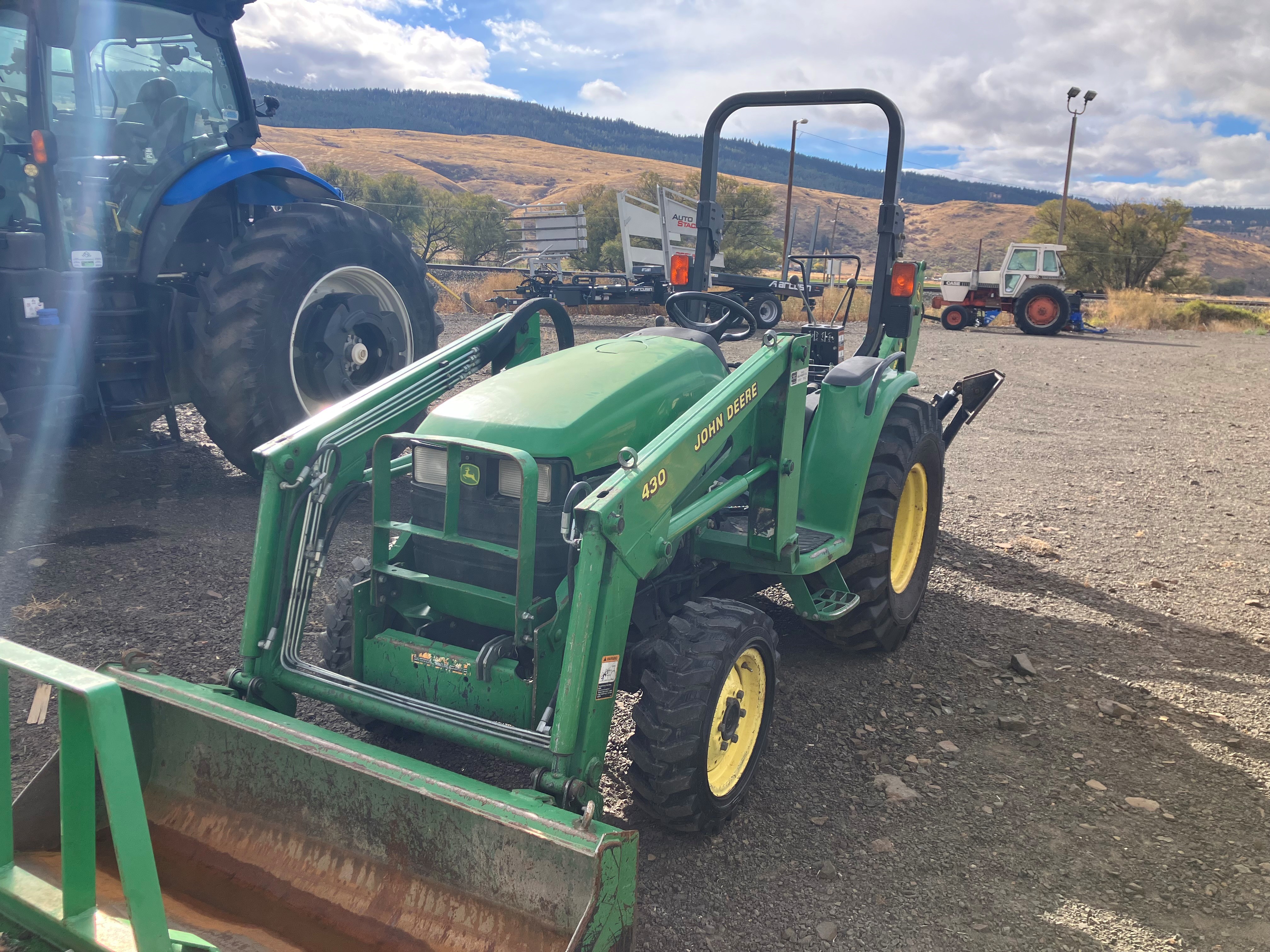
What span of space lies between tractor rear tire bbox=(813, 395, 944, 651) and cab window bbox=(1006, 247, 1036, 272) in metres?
18.3

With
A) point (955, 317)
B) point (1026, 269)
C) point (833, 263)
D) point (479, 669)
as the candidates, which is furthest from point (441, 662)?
point (1026, 269)

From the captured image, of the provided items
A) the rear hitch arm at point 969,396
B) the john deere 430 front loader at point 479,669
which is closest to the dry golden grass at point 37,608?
the john deere 430 front loader at point 479,669

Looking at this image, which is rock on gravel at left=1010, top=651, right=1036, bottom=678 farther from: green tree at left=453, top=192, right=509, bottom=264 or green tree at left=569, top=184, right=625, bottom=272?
green tree at left=453, top=192, right=509, bottom=264

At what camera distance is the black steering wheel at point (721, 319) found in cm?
353

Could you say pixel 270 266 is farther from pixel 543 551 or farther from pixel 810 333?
pixel 543 551

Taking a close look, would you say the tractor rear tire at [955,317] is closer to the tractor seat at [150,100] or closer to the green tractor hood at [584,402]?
the tractor seat at [150,100]

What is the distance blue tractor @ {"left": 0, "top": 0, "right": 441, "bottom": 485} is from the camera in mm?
4844

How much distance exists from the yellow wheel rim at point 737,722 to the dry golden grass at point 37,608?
2922 millimetres

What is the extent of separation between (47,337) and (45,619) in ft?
5.79

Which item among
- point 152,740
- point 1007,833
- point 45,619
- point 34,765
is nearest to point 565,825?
point 152,740

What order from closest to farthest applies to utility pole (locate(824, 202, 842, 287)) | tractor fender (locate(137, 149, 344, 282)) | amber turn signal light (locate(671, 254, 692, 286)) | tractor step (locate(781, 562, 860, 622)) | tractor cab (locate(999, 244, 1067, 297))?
tractor step (locate(781, 562, 860, 622)) < amber turn signal light (locate(671, 254, 692, 286)) < tractor fender (locate(137, 149, 344, 282)) < utility pole (locate(824, 202, 842, 287)) < tractor cab (locate(999, 244, 1067, 297))

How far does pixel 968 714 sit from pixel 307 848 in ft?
7.96

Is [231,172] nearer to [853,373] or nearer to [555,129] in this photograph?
[853,373]

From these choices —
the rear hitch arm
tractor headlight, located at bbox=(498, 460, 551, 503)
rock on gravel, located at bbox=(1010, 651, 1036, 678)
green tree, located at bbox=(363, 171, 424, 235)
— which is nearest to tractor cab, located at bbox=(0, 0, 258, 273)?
tractor headlight, located at bbox=(498, 460, 551, 503)
